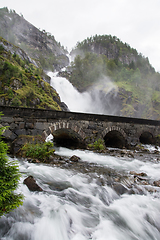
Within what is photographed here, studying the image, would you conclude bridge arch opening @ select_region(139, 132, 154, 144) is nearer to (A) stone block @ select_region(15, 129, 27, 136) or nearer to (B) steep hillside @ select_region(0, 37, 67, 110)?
(A) stone block @ select_region(15, 129, 27, 136)

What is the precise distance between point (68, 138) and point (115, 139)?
5.14 meters

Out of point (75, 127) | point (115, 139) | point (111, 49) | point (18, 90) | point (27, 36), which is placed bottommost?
point (115, 139)

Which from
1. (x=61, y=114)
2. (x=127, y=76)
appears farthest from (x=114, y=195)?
(x=127, y=76)

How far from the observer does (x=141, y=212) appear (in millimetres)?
3691

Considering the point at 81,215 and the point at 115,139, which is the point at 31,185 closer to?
the point at 81,215

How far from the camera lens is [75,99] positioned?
4528 cm

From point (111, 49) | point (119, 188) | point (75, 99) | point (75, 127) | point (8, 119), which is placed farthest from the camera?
point (111, 49)

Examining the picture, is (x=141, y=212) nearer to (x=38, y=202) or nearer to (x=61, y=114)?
(x=38, y=202)

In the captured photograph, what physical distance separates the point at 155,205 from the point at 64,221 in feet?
8.13

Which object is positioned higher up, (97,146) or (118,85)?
(118,85)

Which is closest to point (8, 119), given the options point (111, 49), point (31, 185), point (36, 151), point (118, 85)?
point (36, 151)

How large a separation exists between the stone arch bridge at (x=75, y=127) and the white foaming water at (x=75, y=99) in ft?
82.9

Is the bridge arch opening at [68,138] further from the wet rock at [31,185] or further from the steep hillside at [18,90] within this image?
the steep hillside at [18,90]

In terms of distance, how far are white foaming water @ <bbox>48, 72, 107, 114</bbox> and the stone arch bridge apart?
82.9 feet
